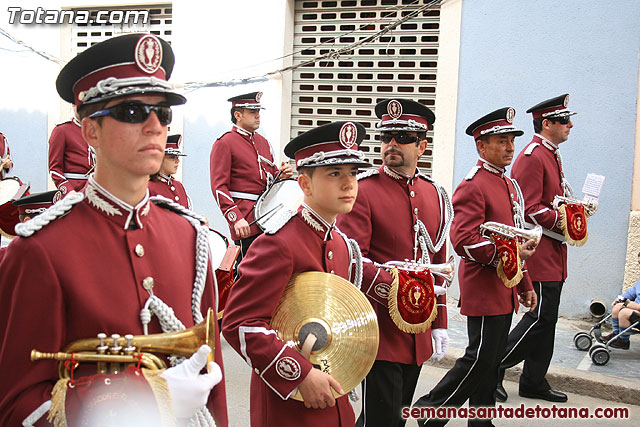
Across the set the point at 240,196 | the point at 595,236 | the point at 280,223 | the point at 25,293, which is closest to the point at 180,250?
the point at 25,293

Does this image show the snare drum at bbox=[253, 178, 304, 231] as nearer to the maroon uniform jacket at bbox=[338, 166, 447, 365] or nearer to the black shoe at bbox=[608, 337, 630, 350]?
the maroon uniform jacket at bbox=[338, 166, 447, 365]

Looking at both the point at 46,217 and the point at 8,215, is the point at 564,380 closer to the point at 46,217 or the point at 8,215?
the point at 46,217

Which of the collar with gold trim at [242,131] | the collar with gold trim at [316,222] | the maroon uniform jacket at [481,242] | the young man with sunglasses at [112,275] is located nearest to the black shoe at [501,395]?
the maroon uniform jacket at [481,242]

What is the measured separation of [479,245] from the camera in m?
4.57

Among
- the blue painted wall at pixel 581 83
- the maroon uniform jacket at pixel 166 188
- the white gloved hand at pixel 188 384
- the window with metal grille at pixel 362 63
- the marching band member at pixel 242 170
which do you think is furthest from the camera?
the window with metal grille at pixel 362 63

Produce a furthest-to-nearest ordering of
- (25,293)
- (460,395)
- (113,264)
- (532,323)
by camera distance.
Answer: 1. (532,323)
2. (460,395)
3. (113,264)
4. (25,293)

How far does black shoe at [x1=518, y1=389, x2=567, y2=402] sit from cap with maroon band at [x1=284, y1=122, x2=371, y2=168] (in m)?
3.45

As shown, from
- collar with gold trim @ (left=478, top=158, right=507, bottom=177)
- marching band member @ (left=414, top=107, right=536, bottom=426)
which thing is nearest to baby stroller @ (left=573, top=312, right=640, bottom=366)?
marching band member @ (left=414, top=107, right=536, bottom=426)

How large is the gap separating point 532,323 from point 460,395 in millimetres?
1244

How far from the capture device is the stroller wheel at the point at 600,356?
614cm

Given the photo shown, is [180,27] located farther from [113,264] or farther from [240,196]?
[113,264]

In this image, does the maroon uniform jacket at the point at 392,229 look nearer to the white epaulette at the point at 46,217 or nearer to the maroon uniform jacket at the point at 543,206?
the maroon uniform jacket at the point at 543,206

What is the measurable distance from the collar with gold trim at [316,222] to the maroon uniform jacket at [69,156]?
15.6ft

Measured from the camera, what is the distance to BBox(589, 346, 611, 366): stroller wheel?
20.1 ft
